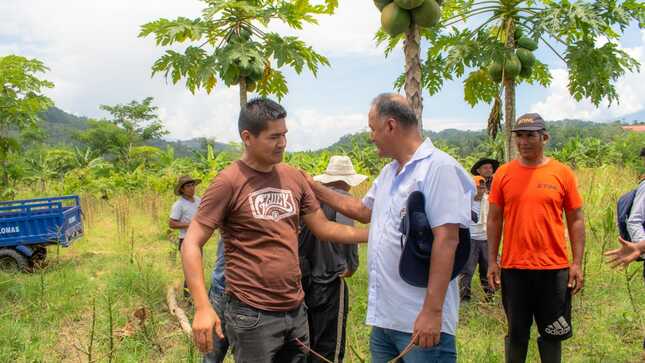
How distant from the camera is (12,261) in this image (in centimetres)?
756

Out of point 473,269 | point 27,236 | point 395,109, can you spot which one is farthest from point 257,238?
point 27,236

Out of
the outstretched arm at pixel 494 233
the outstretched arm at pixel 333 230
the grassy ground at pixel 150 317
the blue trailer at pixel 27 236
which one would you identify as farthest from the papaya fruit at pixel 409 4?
the blue trailer at pixel 27 236

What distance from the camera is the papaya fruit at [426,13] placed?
3482 mm

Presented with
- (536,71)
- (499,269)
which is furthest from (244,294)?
(536,71)

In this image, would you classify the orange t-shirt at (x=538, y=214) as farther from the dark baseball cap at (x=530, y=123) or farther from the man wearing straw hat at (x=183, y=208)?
the man wearing straw hat at (x=183, y=208)

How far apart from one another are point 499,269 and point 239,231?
200 centimetres

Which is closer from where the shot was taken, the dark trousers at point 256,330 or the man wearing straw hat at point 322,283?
the dark trousers at point 256,330

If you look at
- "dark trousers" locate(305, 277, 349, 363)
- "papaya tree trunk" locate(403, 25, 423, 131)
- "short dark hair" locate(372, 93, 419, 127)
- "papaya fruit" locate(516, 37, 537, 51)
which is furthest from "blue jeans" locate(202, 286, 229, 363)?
"papaya fruit" locate(516, 37, 537, 51)

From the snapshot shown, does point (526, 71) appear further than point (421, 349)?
Yes

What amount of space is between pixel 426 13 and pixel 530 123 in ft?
3.54

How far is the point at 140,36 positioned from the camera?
438 cm

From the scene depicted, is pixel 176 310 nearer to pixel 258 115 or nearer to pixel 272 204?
pixel 272 204

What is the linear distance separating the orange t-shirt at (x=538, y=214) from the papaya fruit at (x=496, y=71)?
2243 mm

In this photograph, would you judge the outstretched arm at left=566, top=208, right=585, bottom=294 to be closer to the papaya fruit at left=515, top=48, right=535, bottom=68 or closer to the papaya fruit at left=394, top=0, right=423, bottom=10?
the papaya fruit at left=394, top=0, right=423, bottom=10
